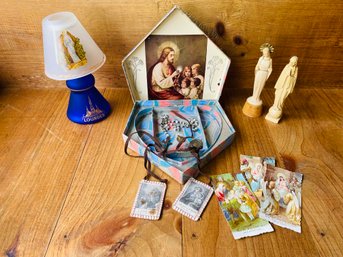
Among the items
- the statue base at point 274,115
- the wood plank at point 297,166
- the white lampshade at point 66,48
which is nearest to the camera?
the wood plank at point 297,166

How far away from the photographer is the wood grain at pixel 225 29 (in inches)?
25.6

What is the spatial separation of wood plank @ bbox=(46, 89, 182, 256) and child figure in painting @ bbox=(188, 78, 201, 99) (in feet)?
0.74

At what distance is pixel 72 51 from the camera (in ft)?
1.86

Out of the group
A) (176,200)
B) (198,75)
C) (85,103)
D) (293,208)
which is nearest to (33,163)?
(85,103)

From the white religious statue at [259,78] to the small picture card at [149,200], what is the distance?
1.03 ft

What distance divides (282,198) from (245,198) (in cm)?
7

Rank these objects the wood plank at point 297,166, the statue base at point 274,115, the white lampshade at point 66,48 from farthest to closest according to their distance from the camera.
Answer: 1. the statue base at point 274,115
2. the white lampshade at point 66,48
3. the wood plank at point 297,166

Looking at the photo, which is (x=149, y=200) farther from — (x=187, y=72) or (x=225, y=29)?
(x=225, y=29)

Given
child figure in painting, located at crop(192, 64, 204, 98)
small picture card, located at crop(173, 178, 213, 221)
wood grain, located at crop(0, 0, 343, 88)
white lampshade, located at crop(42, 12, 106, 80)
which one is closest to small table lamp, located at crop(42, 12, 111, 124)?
white lampshade, located at crop(42, 12, 106, 80)

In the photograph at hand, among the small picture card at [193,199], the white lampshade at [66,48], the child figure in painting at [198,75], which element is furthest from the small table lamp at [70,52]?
the small picture card at [193,199]

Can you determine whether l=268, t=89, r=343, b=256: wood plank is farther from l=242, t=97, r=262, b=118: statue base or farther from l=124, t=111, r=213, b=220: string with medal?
l=124, t=111, r=213, b=220: string with medal

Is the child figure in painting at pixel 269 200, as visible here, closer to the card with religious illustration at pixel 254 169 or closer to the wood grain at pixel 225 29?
the card with religious illustration at pixel 254 169

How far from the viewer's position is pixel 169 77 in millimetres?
677

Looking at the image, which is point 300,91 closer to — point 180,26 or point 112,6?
point 180,26
